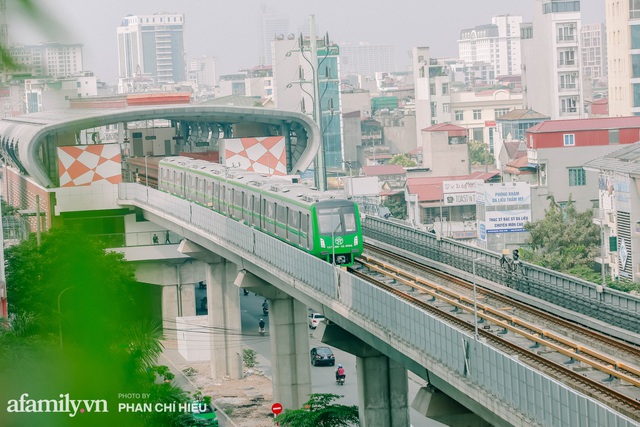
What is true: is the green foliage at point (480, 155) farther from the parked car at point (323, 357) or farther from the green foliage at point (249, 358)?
the parked car at point (323, 357)

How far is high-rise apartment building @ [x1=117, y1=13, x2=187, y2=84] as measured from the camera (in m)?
3.79

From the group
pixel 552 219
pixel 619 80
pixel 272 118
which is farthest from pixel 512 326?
pixel 619 80

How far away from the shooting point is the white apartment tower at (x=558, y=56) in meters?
110

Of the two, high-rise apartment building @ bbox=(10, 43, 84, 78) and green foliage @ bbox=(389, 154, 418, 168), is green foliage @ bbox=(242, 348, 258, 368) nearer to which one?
high-rise apartment building @ bbox=(10, 43, 84, 78)

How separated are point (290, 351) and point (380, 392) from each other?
11.0m

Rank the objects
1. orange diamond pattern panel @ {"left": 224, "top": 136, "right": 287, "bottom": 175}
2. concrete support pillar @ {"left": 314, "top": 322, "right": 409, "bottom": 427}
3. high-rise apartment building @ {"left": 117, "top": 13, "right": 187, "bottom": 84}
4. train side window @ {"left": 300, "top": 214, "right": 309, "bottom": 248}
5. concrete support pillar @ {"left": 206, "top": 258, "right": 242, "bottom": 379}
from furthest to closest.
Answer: orange diamond pattern panel @ {"left": 224, "top": 136, "right": 287, "bottom": 175} < concrete support pillar @ {"left": 206, "top": 258, "right": 242, "bottom": 379} < train side window @ {"left": 300, "top": 214, "right": 309, "bottom": 248} < concrete support pillar @ {"left": 314, "top": 322, "right": 409, "bottom": 427} < high-rise apartment building @ {"left": 117, "top": 13, "right": 187, "bottom": 84}

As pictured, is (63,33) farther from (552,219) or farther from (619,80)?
(619,80)

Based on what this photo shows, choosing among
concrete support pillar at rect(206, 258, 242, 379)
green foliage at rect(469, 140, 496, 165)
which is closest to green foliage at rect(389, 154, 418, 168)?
green foliage at rect(469, 140, 496, 165)

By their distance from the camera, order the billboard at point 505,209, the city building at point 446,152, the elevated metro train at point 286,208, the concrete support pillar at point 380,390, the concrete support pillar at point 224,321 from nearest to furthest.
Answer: the concrete support pillar at point 380,390 < the elevated metro train at point 286,208 < the concrete support pillar at point 224,321 < the billboard at point 505,209 < the city building at point 446,152

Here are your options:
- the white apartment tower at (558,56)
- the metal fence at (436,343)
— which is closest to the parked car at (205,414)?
the metal fence at (436,343)

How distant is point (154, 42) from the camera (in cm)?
425

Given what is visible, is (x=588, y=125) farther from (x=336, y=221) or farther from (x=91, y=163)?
(x=336, y=221)

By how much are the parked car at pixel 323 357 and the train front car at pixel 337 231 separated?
63.3 feet

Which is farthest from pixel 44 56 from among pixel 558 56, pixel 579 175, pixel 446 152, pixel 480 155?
pixel 480 155
